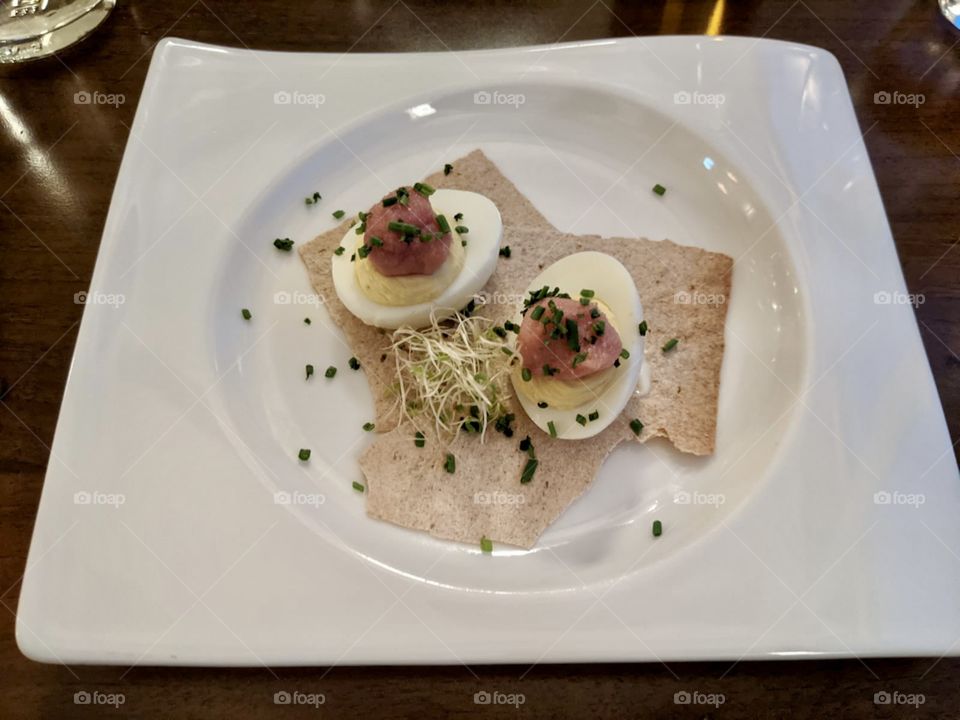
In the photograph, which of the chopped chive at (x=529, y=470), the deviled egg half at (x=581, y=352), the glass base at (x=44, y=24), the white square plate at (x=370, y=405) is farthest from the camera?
the glass base at (x=44, y=24)

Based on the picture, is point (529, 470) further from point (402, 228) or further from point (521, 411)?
point (402, 228)

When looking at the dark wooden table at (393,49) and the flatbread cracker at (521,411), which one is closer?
the dark wooden table at (393,49)

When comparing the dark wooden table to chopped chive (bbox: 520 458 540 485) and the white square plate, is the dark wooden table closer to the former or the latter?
the white square plate

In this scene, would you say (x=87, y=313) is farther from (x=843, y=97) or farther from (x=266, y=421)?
(x=843, y=97)

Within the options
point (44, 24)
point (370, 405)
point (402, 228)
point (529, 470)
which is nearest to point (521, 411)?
point (529, 470)

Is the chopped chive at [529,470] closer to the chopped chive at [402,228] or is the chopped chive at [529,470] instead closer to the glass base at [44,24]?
the chopped chive at [402,228]

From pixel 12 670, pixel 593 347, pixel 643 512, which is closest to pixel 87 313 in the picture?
pixel 12 670

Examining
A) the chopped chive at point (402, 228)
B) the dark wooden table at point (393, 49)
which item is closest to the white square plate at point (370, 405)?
the dark wooden table at point (393, 49)
